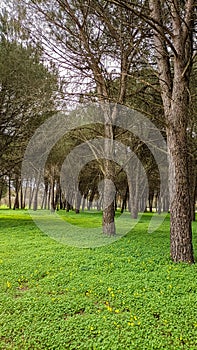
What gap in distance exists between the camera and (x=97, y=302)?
4480 mm

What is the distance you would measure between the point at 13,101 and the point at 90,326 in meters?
11.5

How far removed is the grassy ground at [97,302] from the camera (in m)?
3.45

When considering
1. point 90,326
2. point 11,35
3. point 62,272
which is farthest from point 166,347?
point 11,35

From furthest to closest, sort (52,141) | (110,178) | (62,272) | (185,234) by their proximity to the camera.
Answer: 1. (52,141)
2. (110,178)
3. (185,234)
4. (62,272)

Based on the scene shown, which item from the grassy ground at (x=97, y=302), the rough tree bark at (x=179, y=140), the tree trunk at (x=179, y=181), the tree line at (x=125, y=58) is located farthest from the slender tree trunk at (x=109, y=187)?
the tree trunk at (x=179, y=181)

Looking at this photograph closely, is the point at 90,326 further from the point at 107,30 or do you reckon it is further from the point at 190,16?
the point at 107,30

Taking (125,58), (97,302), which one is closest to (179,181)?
(97,302)

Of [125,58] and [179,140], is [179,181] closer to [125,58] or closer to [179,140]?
[179,140]

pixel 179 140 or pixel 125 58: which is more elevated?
pixel 125 58

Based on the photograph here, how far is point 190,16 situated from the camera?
6688 mm

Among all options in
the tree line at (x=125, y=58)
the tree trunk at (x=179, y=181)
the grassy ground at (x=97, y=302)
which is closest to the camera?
the grassy ground at (x=97, y=302)

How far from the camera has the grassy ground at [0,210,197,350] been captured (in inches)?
136

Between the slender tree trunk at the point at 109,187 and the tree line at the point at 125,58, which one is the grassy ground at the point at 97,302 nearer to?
the tree line at the point at 125,58

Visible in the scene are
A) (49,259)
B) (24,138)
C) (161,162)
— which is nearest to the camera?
(49,259)
